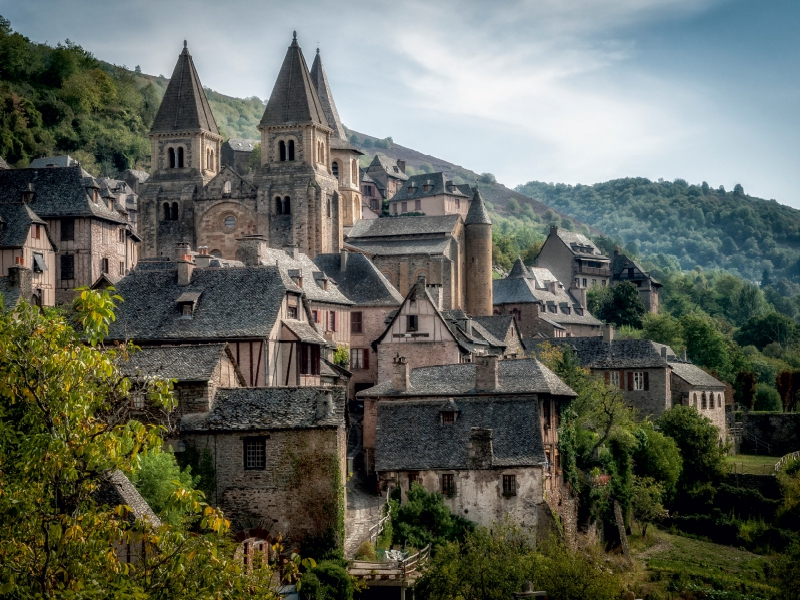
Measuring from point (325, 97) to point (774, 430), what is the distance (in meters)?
46.4

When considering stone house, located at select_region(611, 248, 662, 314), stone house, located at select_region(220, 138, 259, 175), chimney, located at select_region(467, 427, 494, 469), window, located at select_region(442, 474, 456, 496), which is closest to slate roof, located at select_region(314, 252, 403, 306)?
chimney, located at select_region(467, 427, 494, 469)

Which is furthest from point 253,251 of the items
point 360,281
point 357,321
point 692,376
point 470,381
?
point 692,376

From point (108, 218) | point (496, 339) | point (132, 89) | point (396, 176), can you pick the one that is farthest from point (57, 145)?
point (496, 339)

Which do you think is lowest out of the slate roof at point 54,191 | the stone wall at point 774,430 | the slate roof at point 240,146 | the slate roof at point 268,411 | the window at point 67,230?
the stone wall at point 774,430

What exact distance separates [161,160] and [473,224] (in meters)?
24.2

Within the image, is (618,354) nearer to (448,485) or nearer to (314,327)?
(314,327)

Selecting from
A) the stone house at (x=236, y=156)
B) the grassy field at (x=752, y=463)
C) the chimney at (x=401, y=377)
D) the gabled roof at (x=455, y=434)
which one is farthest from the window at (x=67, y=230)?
the stone house at (x=236, y=156)

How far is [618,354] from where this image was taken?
229ft

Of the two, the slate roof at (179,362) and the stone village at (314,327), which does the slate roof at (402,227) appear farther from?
the slate roof at (179,362)

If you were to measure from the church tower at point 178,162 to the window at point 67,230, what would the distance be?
18.9 m

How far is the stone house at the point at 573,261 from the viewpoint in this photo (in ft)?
385

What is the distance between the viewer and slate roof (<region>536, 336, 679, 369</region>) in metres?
68.4

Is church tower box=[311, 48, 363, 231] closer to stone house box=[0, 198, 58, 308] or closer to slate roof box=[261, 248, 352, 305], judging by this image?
slate roof box=[261, 248, 352, 305]

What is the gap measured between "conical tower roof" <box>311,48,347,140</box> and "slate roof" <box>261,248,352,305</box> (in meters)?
35.0
